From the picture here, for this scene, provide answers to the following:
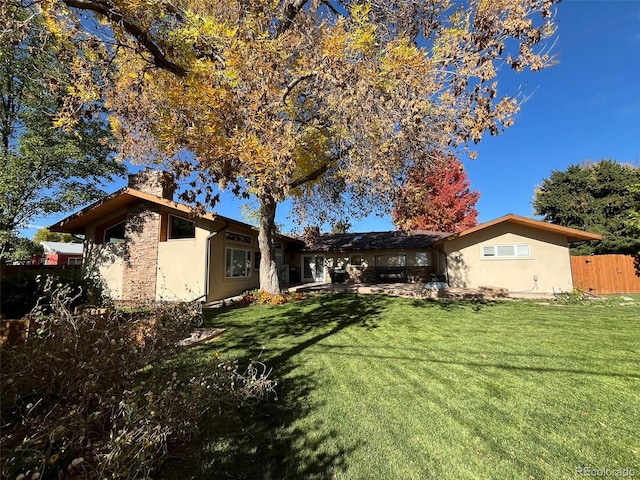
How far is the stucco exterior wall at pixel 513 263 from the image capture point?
47.9 feet

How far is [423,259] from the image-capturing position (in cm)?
2047

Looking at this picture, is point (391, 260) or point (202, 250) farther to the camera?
point (391, 260)

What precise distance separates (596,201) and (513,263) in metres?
14.5

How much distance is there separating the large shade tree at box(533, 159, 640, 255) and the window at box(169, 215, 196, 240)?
27.2 metres

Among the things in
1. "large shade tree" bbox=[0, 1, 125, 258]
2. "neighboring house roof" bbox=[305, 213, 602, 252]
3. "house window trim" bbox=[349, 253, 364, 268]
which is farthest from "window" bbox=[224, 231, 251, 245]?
"house window trim" bbox=[349, 253, 364, 268]

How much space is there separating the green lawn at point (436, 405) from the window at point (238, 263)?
262 inches

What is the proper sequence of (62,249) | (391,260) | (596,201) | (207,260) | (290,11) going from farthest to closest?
(62,249) → (596,201) → (391,260) → (207,260) → (290,11)

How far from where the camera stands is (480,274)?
50.9ft

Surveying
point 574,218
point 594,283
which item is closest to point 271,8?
point 594,283

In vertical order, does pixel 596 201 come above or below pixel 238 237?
above

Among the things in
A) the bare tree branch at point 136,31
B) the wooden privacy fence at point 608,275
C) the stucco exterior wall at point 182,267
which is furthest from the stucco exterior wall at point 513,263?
the bare tree branch at point 136,31

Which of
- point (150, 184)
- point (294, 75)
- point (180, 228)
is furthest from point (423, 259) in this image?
point (150, 184)

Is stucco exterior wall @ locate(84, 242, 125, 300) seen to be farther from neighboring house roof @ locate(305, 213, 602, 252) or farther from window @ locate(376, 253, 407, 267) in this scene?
window @ locate(376, 253, 407, 267)

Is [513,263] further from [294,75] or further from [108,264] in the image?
Result: [108,264]
